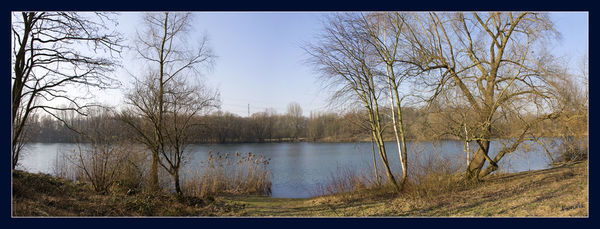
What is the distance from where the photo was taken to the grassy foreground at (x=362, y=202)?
493 cm

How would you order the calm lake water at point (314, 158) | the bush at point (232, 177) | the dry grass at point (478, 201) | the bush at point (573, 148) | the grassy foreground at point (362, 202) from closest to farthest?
1. the grassy foreground at point (362, 202)
2. the dry grass at point (478, 201)
3. the bush at point (573, 148)
4. the calm lake water at point (314, 158)
5. the bush at point (232, 177)

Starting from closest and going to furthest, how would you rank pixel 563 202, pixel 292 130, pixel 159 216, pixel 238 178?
pixel 563 202 → pixel 159 216 → pixel 238 178 → pixel 292 130

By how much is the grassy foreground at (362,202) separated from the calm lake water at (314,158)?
82cm

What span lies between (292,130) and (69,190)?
32.5 ft

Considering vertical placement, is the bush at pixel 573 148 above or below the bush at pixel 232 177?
above

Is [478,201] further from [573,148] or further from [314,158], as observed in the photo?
[314,158]

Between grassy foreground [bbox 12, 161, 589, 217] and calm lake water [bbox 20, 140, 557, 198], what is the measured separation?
2.69 feet

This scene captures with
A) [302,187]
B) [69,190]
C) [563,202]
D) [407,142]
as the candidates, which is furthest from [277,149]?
[563,202]

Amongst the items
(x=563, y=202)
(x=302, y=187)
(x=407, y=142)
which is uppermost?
(x=407, y=142)

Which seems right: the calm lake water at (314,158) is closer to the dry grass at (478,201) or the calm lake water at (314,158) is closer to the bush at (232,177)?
the bush at (232,177)

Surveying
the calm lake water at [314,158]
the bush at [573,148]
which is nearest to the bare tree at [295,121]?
the calm lake water at [314,158]

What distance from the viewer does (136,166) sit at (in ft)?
24.0

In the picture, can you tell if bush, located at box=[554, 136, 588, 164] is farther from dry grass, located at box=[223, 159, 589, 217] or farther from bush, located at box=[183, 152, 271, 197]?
bush, located at box=[183, 152, 271, 197]

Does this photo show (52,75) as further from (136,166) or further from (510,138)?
(510,138)
